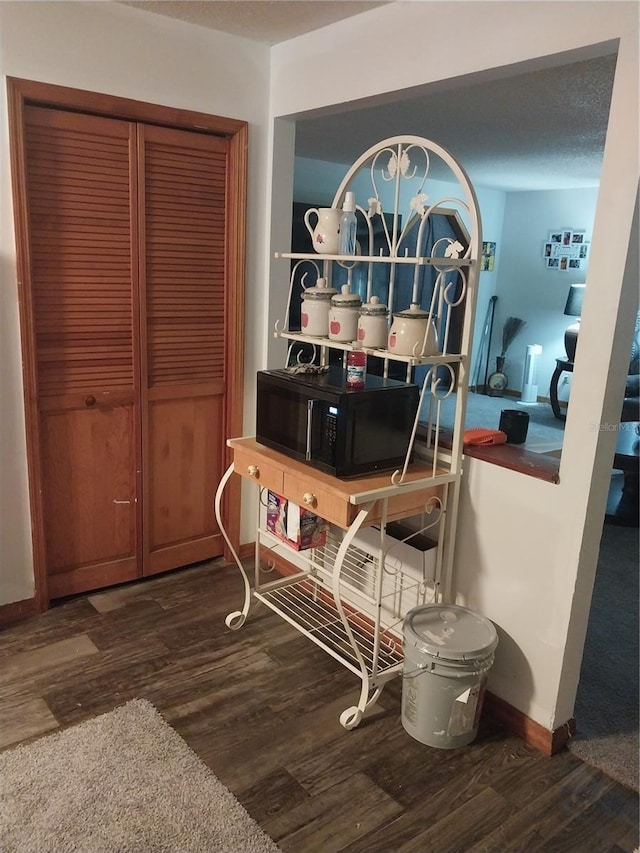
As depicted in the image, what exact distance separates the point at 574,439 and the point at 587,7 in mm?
1139

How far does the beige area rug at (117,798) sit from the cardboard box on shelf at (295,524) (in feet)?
2.56

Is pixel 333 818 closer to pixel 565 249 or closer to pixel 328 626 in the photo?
pixel 328 626

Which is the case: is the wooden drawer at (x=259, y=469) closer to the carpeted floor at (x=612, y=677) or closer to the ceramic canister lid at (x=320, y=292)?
the ceramic canister lid at (x=320, y=292)

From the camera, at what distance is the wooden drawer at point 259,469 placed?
93.0 inches

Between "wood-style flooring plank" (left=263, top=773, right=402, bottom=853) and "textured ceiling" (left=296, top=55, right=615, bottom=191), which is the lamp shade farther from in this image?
"wood-style flooring plank" (left=263, top=773, right=402, bottom=853)

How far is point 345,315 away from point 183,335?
0.92 metres

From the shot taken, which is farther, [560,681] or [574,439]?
[560,681]

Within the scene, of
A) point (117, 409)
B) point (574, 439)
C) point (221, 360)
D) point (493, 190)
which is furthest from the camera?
point (493, 190)

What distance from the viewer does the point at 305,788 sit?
1931 mm

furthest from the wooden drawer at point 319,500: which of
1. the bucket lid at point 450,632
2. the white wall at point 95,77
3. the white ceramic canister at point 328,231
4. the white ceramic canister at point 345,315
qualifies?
the white wall at point 95,77

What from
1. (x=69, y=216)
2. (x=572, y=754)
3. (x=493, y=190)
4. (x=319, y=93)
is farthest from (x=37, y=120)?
(x=493, y=190)

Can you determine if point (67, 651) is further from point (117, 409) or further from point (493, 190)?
point (493, 190)

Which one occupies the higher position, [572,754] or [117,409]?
[117,409]

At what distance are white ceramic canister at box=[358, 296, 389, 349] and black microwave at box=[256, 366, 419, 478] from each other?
137 millimetres
